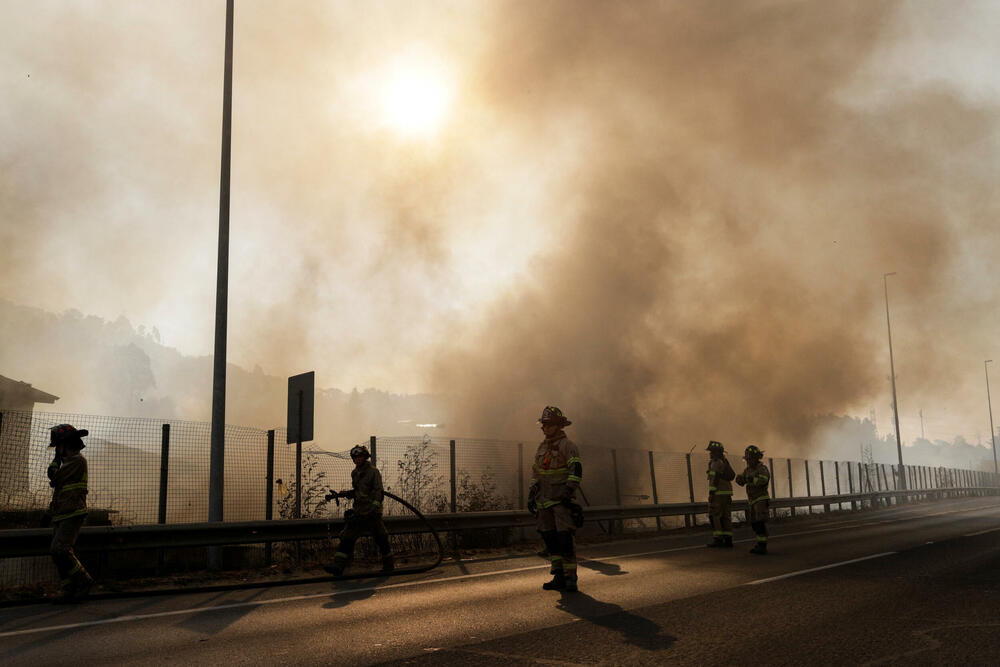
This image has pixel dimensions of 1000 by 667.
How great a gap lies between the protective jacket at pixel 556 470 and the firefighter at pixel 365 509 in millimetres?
2929

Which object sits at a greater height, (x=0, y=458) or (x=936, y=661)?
(x=0, y=458)

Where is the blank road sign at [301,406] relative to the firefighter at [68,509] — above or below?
above

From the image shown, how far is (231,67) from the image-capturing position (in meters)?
12.4

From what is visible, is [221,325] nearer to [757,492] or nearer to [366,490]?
[366,490]

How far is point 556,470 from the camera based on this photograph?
7859mm

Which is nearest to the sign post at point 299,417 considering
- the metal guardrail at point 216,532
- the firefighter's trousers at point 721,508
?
the metal guardrail at point 216,532

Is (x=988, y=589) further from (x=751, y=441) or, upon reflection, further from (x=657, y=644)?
(x=751, y=441)

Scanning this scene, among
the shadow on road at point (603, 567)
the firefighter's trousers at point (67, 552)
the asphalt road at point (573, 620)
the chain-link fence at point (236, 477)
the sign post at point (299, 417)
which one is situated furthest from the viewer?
the sign post at point (299, 417)

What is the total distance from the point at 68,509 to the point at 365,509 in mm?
3606

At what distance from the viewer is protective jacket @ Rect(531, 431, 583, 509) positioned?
7660 millimetres

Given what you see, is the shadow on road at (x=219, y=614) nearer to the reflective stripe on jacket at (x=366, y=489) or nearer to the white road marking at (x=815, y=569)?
the reflective stripe on jacket at (x=366, y=489)

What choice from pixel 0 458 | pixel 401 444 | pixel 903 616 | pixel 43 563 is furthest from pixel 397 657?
pixel 401 444

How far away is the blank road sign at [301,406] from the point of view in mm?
11469

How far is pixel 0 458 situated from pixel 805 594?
1041 cm
